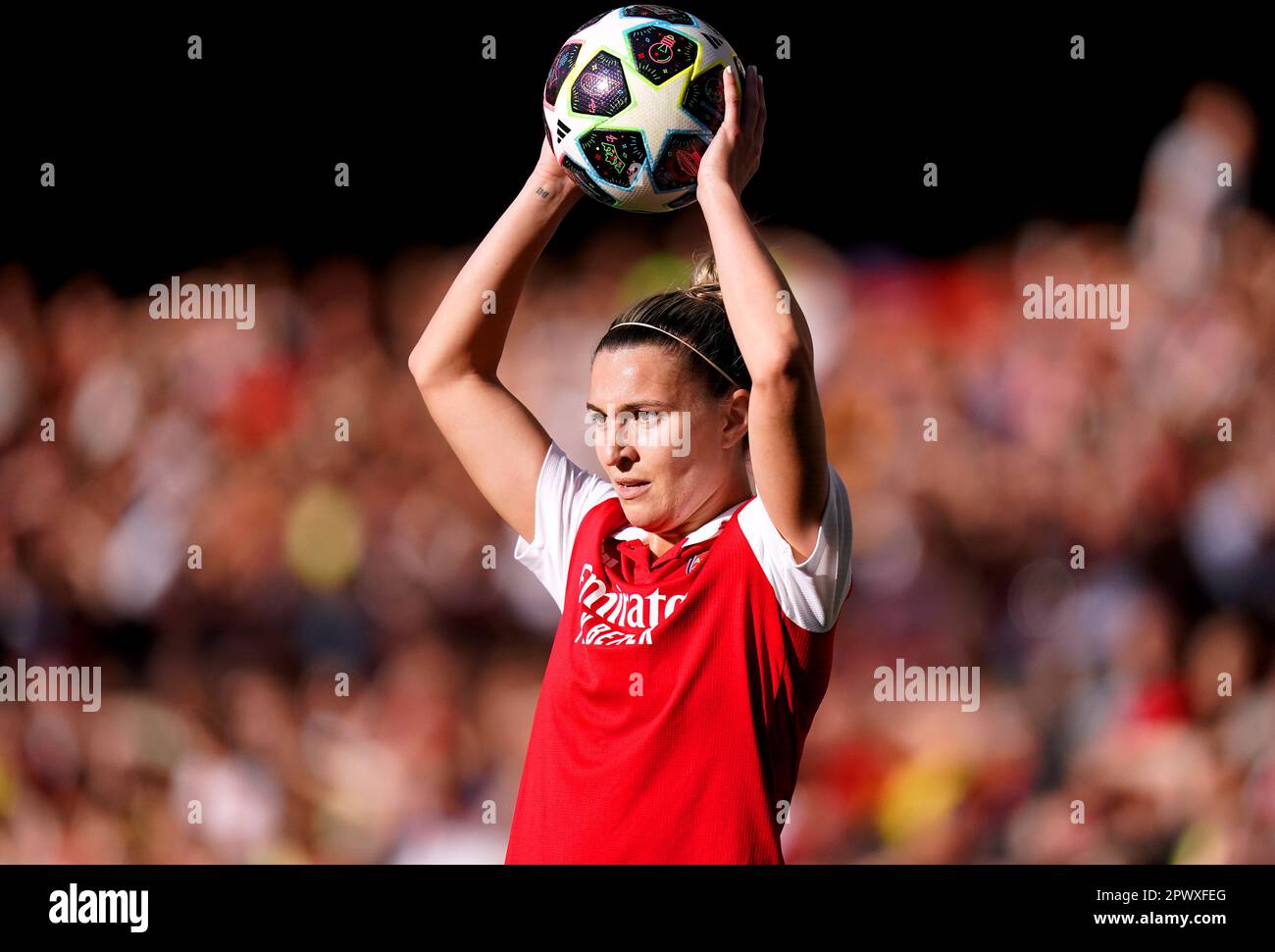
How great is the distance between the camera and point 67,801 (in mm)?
4801

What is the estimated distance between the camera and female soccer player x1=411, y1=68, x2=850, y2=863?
6.05 feet

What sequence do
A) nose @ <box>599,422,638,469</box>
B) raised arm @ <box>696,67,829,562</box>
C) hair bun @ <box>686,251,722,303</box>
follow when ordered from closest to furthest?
raised arm @ <box>696,67,829,562</box>
nose @ <box>599,422,638,469</box>
hair bun @ <box>686,251,722,303</box>

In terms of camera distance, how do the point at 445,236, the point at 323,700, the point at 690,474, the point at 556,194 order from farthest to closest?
the point at 445,236 < the point at 323,700 < the point at 556,194 < the point at 690,474

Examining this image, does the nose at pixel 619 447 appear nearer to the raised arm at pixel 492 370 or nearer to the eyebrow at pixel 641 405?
the eyebrow at pixel 641 405

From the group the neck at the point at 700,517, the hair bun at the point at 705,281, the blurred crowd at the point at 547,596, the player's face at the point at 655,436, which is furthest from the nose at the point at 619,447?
the blurred crowd at the point at 547,596

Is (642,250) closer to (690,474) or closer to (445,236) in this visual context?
(445,236)

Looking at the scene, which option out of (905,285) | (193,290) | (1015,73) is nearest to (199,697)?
(193,290)

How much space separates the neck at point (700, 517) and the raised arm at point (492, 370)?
9.4 inches

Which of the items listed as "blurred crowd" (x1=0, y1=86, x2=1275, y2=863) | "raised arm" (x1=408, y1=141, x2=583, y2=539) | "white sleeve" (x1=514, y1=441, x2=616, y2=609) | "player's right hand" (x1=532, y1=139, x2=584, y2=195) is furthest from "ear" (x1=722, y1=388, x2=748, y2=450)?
"blurred crowd" (x1=0, y1=86, x2=1275, y2=863)

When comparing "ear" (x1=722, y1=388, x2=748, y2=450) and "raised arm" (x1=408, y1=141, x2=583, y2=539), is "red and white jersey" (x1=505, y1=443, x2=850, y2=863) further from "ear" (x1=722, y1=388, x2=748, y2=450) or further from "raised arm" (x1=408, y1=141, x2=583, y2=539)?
"raised arm" (x1=408, y1=141, x2=583, y2=539)

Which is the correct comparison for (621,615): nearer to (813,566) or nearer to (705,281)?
(813,566)

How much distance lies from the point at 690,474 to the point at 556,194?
529mm

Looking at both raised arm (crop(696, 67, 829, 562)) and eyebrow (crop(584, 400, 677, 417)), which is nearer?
raised arm (crop(696, 67, 829, 562))

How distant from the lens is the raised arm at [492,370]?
2199mm
